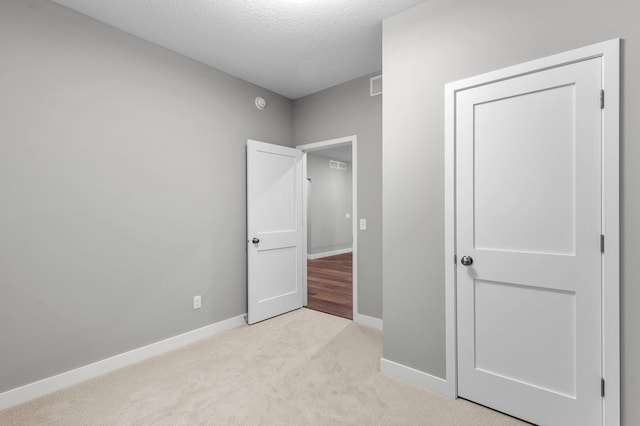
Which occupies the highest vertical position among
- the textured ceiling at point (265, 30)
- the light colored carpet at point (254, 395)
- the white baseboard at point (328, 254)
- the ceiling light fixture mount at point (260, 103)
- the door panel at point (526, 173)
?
the textured ceiling at point (265, 30)

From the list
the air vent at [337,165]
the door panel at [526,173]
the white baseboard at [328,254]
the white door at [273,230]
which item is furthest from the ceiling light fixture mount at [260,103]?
the air vent at [337,165]

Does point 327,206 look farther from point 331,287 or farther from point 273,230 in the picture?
point 273,230

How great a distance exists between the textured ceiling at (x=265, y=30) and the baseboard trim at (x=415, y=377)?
2.64 metres

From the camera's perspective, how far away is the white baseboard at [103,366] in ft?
6.33

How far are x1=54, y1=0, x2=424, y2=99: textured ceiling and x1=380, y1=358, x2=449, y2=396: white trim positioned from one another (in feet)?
8.67

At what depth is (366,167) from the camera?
10.7ft

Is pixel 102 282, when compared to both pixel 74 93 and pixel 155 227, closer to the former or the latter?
pixel 155 227

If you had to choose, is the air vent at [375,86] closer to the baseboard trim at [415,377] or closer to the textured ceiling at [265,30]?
the textured ceiling at [265,30]

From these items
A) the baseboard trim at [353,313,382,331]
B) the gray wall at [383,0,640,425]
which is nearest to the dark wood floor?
the baseboard trim at [353,313,382,331]

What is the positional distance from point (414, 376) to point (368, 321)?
1133 millimetres

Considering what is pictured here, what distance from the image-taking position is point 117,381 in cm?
219

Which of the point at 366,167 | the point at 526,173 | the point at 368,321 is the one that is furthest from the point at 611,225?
the point at 368,321

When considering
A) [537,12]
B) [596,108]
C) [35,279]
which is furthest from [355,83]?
[35,279]

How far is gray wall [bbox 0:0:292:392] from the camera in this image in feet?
6.41
